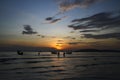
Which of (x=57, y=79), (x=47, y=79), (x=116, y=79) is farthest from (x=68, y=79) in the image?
(x=116, y=79)

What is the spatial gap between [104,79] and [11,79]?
12.0m

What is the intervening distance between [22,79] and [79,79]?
7.34m

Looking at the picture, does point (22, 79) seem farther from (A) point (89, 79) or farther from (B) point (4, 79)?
(A) point (89, 79)

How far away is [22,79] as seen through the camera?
21.2 meters

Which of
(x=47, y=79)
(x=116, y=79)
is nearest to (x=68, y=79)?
(x=47, y=79)

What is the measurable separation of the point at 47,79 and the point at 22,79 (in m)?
3.19

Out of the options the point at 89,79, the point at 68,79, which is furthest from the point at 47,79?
the point at 89,79

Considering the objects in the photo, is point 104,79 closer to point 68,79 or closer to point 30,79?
point 68,79

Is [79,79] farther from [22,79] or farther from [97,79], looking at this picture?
[22,79]

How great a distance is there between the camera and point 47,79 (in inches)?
843

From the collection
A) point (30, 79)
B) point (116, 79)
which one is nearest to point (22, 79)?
point (30, 79)

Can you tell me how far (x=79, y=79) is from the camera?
70.7 ft

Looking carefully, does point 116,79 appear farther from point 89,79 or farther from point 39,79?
point 39,79

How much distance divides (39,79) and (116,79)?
10018mm
